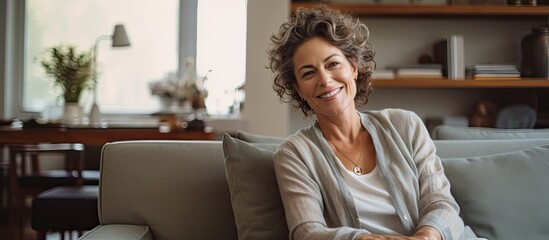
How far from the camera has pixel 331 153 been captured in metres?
1.83

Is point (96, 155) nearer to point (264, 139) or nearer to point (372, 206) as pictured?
point (264, 139)

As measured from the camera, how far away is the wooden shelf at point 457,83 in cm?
390

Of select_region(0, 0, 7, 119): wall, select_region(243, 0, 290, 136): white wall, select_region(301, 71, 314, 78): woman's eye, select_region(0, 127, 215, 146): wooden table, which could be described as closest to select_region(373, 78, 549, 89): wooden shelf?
select_region(243, 0, 290, 136): white wall

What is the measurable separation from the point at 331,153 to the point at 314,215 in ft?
0.66

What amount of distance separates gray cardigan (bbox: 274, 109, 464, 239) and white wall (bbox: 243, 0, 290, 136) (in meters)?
2.10

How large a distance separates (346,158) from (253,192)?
0.88ft

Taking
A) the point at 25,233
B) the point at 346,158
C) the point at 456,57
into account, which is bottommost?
the point at 25,233

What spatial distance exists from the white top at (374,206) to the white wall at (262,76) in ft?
7.10

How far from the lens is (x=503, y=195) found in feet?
6.49

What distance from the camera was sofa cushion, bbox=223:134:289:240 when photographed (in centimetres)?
185

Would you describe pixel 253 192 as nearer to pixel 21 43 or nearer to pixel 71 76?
pixel 71 76

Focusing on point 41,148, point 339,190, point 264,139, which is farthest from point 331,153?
point 41,148

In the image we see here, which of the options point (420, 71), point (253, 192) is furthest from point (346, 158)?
point (420, 71)

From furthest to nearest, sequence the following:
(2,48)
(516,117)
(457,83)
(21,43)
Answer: (21,43)
(2,48)
(516,117)
(457,83)
